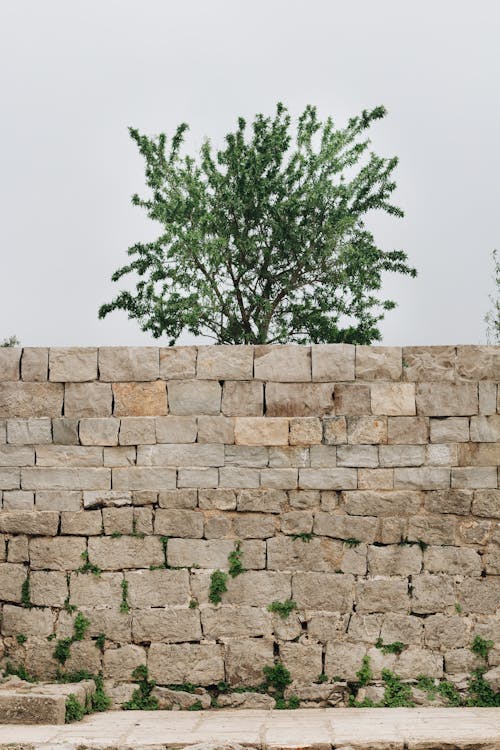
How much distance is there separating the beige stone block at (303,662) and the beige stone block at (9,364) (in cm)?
329

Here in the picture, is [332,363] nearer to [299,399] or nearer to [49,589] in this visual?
[299,399]

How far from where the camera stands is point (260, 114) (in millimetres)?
21562

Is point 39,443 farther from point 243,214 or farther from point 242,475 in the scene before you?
point 243,214

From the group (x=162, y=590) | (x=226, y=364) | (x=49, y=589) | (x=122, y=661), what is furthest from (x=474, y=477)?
(x=49, y=589)

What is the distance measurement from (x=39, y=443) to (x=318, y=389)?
8.04ft

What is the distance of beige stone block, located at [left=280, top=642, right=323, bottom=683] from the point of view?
7.36m

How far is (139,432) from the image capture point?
25.0 ft

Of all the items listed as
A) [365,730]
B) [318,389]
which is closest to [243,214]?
[318,389]

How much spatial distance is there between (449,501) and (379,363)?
4.29 feet

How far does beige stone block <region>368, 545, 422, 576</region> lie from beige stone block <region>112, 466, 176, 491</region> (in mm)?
1818

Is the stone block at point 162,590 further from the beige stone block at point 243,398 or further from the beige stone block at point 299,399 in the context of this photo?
the beige stone block at point 299,399

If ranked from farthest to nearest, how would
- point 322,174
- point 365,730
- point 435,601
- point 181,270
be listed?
point 322,174, point 181,270, point 435,601, point 365,730

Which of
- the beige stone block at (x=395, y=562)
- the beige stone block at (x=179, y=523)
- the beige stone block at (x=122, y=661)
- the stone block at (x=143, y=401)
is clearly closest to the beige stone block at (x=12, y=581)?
the beige stone block at (x=122, y=661)

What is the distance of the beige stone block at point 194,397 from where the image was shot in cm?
762
